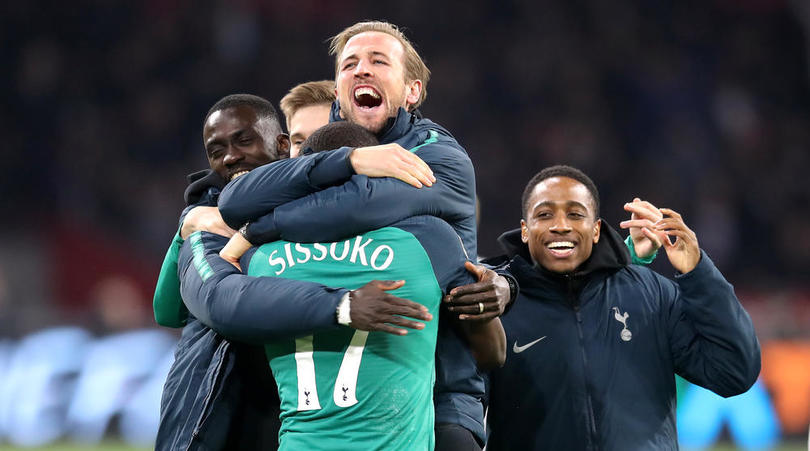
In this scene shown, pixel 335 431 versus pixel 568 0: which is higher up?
pixel 568 0

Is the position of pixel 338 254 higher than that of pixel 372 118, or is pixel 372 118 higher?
pixel 372 118

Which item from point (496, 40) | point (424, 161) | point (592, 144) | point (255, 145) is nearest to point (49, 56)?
point (496, 40)

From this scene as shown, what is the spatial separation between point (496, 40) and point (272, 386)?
14.0 metres

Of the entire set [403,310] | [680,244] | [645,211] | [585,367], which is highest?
[645,211]

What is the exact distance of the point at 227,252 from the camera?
3439mm

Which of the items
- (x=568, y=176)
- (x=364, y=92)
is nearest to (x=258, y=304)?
(x=364, y=92)

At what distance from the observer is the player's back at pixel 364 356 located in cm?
310

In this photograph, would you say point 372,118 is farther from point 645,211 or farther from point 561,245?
point 645,211

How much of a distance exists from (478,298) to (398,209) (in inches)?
14.3

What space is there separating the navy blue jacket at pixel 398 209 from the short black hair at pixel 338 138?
178 millimetres

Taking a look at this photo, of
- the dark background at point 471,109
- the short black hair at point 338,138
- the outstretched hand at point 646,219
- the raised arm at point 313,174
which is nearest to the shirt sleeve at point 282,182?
the raised arm at point 313,174

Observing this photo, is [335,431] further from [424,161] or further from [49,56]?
[49,56]

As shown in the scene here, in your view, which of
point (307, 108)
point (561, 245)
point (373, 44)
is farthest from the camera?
point (307, 108)

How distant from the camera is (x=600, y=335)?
424 cm
